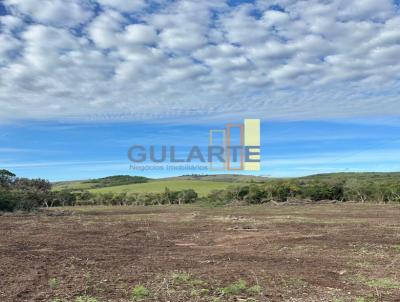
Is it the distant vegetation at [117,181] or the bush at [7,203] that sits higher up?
the distant vegetation at [117,181]

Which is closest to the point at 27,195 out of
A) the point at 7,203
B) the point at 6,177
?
the point at 7,203

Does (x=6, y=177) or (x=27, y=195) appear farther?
(x=6, y=177)

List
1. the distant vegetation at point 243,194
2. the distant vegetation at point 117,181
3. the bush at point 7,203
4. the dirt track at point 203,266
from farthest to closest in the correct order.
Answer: the distant vegetation at point 117,181, the distant vegetation at point 243,194, the bush at point 7,203, the dirt track at point 203,266

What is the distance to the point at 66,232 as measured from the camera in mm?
16031

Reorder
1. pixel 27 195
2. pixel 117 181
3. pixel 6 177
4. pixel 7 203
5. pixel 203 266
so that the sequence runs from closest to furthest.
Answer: pixel 203 266
pixel 7 203
pixel 27 195
pixel 6 177
pixel 117 181

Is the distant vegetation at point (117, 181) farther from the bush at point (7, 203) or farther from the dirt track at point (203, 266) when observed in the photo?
the dirt track at point (203, 266)

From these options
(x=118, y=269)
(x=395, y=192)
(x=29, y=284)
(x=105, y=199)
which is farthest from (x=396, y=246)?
(x=105, y=199)

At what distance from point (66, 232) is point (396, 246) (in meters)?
11.9

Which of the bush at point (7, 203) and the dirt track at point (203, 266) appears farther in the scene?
the bush at point (7, 203)

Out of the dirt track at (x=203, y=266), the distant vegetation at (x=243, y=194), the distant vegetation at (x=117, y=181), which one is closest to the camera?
the dirt track at (x=203, y=266)

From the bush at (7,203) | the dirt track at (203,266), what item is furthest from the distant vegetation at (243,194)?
the dirt track at (203,266)

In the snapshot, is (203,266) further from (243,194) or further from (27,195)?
(243,194)

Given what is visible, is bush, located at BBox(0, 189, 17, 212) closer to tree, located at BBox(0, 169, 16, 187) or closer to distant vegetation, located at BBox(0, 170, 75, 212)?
distant vegetation, located at BBox(0, 170, 75, 212)

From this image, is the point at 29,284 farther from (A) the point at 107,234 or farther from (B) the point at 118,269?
(A) the point at 107,234
